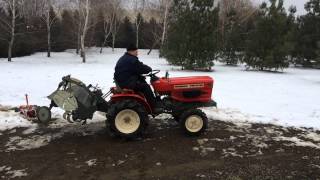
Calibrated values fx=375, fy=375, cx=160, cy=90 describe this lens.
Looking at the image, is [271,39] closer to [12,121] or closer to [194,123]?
[194,123]

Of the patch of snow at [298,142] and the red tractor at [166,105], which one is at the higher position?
the red tractor at [166,105]

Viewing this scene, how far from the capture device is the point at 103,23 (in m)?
44.1

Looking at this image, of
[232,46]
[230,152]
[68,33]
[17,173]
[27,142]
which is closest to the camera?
[17,173]

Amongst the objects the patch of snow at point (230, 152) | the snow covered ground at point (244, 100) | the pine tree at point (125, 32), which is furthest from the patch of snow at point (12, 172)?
the pine tree at point (125, 32)

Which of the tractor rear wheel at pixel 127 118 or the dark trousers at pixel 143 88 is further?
the dark trousers at pixel 143 88

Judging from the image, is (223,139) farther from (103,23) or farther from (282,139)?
(103,23)

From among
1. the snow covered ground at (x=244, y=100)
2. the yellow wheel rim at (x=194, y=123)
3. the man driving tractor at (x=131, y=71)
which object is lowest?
the snow covered ground at (x=244, y=100)

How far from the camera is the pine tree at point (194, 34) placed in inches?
859

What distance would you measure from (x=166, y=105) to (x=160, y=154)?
1346 millimetres

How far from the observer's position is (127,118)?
6766mm

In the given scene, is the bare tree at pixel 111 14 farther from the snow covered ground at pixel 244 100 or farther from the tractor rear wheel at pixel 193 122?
the tractor rear wheel at pixel 193 122

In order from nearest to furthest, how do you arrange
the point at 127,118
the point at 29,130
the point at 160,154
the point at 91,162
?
the point at 91,162
the point at 160,154
the point at 127,118
the point at 29,130

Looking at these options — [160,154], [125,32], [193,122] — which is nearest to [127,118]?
[160,154]

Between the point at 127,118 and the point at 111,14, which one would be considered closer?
the point at 127,118
